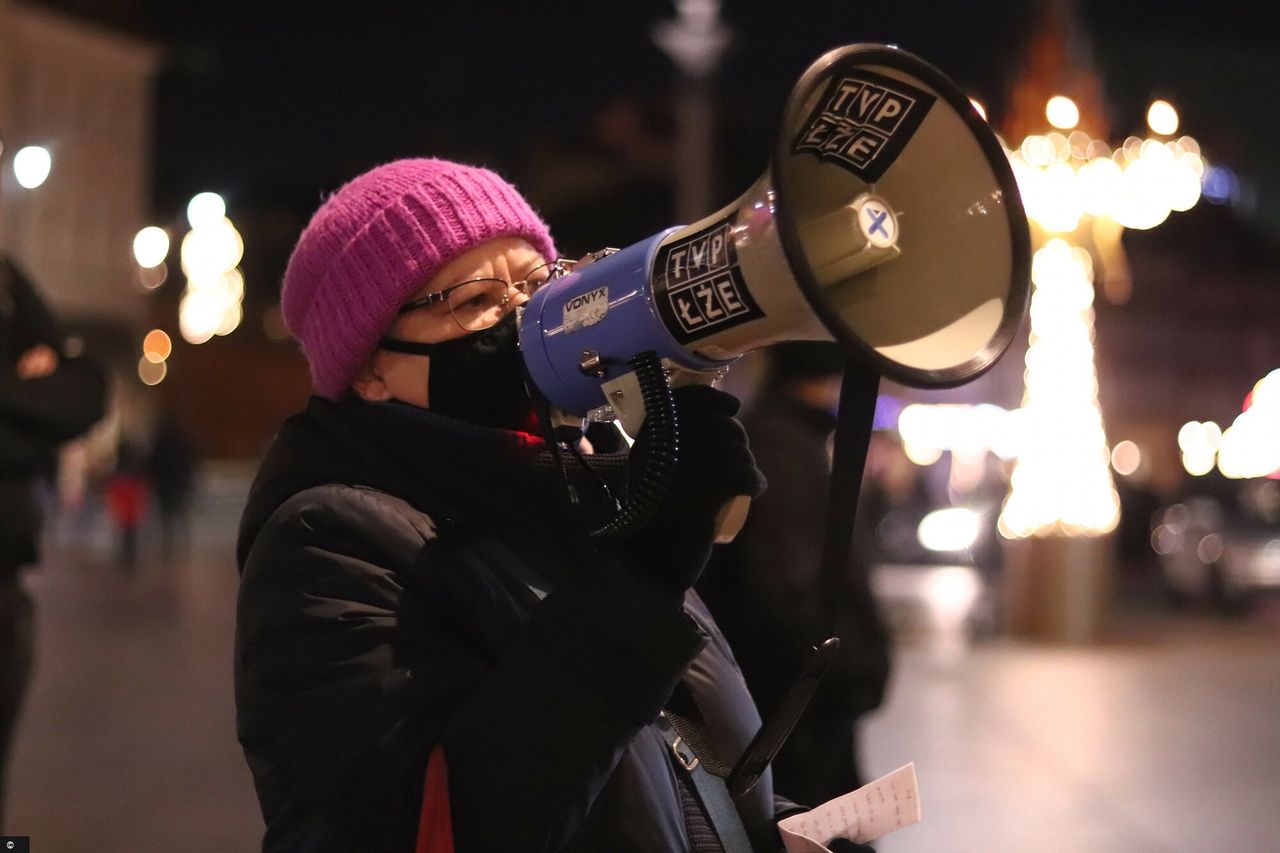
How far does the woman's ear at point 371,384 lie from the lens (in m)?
1.70

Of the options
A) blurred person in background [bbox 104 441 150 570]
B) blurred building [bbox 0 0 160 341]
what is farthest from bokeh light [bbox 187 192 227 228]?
blurred person in background [bbox 104 441 150 570]

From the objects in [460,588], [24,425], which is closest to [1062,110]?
[24,425]

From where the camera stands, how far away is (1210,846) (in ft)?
15.8

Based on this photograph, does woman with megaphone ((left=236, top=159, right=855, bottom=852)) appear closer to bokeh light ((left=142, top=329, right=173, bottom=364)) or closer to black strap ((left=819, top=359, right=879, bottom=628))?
black strap ((left=819, top=359, right=879, bottom=628))

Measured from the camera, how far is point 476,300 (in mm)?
1674

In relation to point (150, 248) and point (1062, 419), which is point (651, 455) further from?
point (150, 248)

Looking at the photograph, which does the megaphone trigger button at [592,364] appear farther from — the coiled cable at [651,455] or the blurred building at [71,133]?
the blurred building at [71,133]

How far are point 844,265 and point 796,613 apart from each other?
1.66m

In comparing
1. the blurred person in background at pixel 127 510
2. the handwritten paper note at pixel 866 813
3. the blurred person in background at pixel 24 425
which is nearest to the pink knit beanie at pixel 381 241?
the handwritten paper note at pixel 866 813

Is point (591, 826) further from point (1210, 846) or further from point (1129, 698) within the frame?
point (1129, 698)

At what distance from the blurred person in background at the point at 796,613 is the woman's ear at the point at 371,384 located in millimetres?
1476

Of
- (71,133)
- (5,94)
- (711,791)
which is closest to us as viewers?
(711,791)

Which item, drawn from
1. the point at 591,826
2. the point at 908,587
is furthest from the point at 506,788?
the point at 908,587

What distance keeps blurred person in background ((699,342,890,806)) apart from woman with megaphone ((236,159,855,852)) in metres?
1.26
